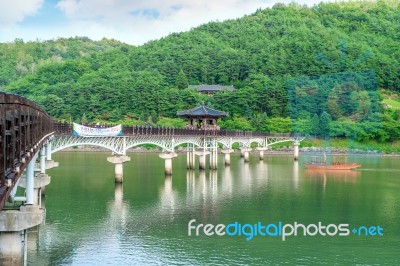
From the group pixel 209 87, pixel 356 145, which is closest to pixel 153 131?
pixel 356 145

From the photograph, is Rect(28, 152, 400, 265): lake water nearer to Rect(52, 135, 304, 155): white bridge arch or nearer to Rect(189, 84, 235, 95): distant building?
Rect(52, 135, 304, 155): white bridge arch

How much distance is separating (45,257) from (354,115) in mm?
103680

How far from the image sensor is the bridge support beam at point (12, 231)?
20188 millimetres

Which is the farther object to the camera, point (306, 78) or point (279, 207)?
point (306, 78)

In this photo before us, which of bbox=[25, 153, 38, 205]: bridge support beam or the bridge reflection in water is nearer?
the bridge reflection in water

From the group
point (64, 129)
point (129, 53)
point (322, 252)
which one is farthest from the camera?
point (129, 53)

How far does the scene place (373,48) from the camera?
17738cm

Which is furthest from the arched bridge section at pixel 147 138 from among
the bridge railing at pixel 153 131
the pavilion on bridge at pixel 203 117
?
the pavilion on bridge at pixel 203 117

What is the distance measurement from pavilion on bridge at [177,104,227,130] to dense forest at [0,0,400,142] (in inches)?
1346

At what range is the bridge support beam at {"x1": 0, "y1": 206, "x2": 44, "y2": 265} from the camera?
2019cm

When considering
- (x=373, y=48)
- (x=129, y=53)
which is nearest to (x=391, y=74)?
(x=373, y=48)

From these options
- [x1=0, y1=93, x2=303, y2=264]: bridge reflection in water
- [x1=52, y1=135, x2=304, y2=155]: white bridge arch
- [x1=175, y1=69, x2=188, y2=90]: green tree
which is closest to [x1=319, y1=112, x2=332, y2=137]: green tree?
[x1=0, y1=93, x2=303, y2=264]: bridge reflection in water

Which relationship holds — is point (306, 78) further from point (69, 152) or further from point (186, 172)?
point (186, 172)

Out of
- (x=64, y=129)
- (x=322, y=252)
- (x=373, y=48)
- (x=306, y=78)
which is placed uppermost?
(x=373, y=48)
